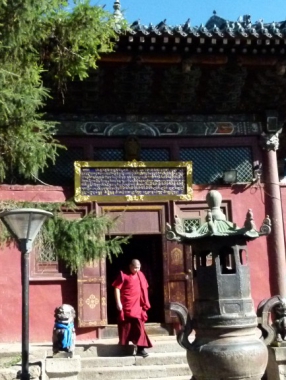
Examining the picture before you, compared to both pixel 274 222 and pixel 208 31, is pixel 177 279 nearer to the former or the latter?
pixel 274 222

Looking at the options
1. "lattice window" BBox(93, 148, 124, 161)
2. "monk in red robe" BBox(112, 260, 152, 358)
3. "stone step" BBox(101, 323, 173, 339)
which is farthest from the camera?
"lattice window" BBox(93, 148, 124, 161)

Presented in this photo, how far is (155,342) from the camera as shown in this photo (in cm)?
826

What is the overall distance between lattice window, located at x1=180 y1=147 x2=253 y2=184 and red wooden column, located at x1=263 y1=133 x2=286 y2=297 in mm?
325

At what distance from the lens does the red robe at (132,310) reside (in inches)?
297

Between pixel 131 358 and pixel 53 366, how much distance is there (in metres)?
1.48

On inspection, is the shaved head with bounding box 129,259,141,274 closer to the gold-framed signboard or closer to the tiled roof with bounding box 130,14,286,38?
the gold-framed signboard

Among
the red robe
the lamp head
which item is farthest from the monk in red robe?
the lamp head

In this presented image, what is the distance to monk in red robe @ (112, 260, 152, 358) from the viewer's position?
7.54 m

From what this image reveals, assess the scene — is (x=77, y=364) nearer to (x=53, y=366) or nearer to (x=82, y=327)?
(x=53, y=366)

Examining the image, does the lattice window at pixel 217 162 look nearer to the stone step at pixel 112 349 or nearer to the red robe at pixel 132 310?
the red robe at pixel 132 310

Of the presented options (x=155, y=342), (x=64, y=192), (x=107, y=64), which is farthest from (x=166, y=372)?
(x=107, y=64)

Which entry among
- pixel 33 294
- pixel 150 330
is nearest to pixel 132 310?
pixel 150 330

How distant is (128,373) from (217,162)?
4.15 m

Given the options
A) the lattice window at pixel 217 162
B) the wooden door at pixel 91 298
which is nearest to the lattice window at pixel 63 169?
the wooden door at pixel 91 298
